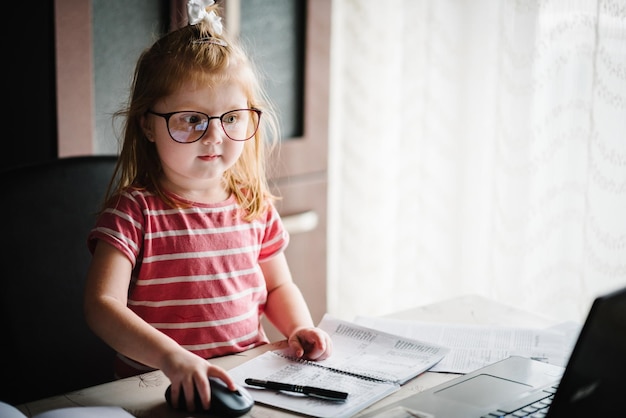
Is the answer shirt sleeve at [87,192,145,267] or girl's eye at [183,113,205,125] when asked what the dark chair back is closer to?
shirt sleeve at [87,192,145,267]

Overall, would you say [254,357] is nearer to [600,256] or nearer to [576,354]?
[576,354]

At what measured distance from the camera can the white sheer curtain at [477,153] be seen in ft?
6.87

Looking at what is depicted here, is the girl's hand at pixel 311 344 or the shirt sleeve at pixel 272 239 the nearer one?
the girl's hand at pixel 311 344

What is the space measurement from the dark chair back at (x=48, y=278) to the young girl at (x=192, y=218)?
8 centimetres

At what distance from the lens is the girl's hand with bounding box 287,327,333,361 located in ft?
3.98

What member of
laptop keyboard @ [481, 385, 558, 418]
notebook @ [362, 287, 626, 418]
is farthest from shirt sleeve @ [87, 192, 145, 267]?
laptop keyboard @ [481, 385, 558, 418]

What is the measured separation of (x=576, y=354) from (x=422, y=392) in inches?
11.7

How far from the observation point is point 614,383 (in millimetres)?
847

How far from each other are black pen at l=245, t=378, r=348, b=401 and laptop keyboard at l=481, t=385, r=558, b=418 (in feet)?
0.61

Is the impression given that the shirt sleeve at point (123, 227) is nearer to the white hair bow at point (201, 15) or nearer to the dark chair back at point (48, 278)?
the dark chair back at point (48, 278)

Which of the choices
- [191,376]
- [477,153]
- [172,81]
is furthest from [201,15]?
[477,153]

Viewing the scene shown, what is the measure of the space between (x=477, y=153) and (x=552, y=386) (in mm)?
1560

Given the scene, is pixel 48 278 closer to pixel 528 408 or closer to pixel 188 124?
pixel 188 124

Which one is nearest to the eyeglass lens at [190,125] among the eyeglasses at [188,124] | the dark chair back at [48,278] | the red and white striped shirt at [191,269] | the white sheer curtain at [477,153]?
the eyeglasses at [188,124]
